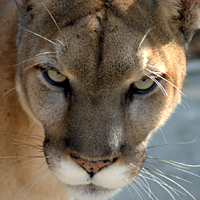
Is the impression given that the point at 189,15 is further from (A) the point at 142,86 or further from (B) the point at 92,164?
(B) the point at 92,164

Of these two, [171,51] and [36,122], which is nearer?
[171,51]

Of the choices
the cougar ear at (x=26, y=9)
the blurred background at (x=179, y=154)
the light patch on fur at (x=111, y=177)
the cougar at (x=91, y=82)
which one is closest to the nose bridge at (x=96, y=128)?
the cougar at (x=91, y=82)

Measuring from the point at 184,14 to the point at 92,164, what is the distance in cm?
118

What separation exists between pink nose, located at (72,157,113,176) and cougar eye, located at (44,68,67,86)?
0.46 m

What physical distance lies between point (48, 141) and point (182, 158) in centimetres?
241

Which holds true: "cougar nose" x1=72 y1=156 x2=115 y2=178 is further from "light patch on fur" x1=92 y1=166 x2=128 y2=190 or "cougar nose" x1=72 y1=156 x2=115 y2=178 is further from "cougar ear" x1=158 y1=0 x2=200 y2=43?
"cougar ear" x1=158 y1=0 x2=200 y2=43

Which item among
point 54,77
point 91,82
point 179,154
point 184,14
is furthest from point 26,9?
point 179,154

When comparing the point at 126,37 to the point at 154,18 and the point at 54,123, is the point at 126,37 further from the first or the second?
the point at 54,123

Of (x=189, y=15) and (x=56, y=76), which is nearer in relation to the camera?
(x=56, y=76)

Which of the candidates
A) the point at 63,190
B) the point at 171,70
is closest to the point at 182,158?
the point at 63,190

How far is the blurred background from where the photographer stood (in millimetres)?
3746

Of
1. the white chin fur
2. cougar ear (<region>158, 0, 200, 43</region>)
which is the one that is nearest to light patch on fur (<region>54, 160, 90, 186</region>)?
the white chin fur

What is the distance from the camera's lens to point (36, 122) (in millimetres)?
2445

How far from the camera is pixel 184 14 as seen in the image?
2432 millimetres
